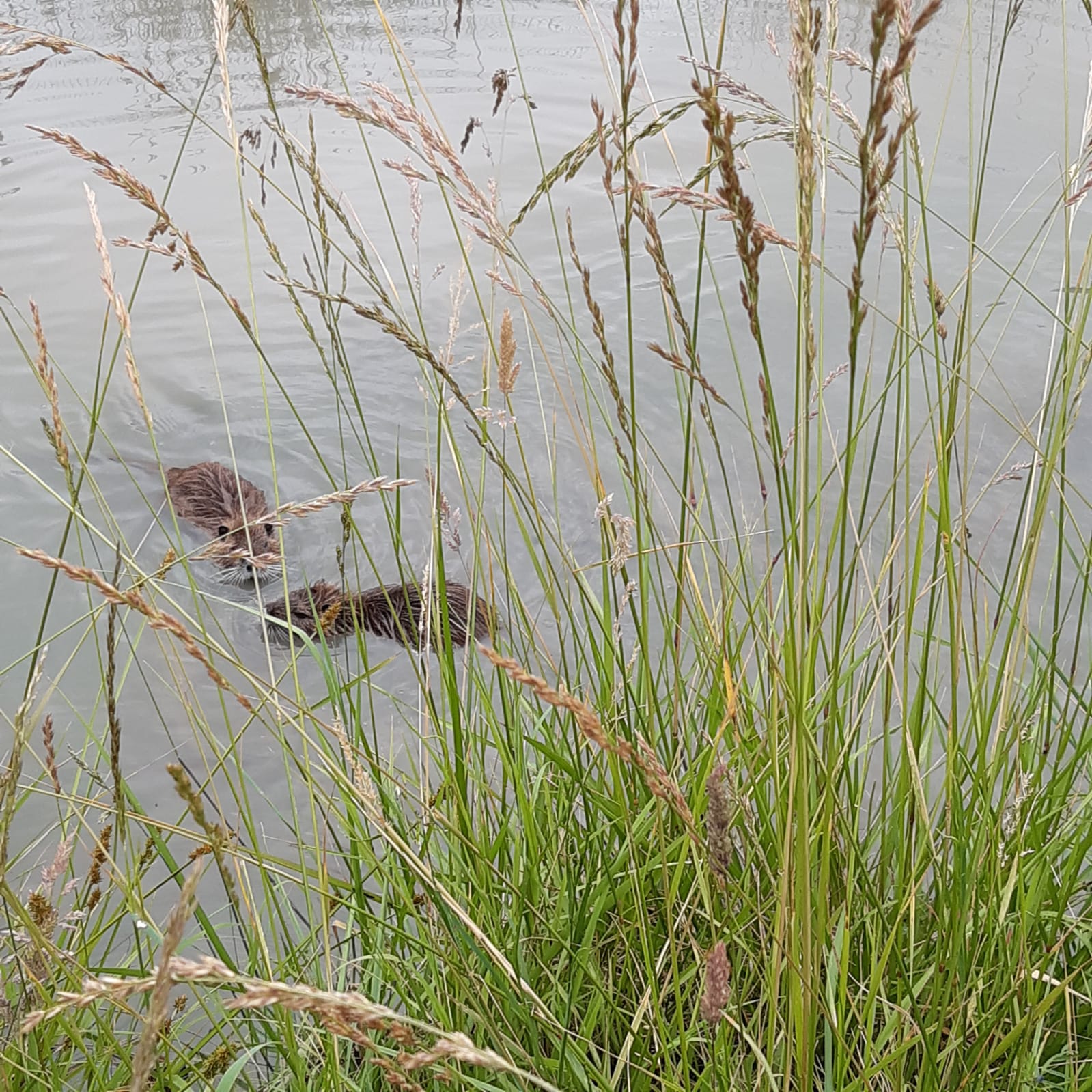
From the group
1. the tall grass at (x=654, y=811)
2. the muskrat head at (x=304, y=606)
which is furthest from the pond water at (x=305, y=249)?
the tall grass at (x=654, y=811)

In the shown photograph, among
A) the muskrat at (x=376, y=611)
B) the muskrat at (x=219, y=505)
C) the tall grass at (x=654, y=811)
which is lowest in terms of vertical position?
the muskrat at (x=376, y=611)

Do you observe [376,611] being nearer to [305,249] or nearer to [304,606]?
[304,606]

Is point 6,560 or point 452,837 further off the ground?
point 452,837

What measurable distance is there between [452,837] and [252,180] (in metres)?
7.85

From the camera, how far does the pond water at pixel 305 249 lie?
169 inches

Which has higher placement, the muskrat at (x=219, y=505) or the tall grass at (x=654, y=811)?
the tall grass at (x=654, y=811)

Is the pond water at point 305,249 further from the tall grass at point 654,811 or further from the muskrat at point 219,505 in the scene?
the tall grass at point 654,811

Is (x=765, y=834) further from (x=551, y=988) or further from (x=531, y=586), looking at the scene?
(x=531, y=586)

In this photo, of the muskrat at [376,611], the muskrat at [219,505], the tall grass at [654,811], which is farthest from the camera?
the muskrat at [219,505]

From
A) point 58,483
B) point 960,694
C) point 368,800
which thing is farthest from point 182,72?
point 368,800

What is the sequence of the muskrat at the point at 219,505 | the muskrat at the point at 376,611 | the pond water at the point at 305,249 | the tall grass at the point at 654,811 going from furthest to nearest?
1. the muskrat at the point at 219,505
2. the pond water at the point at 305,249
3. the muskrat at the point at 376,611
4. the tall grass at the point at 654,811

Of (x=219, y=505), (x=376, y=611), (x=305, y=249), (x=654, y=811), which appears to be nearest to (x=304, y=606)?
(x=376, y=611)

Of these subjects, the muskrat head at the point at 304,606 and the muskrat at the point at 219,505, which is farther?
the muskrat at the point at 219,505

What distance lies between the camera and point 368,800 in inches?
46.8
